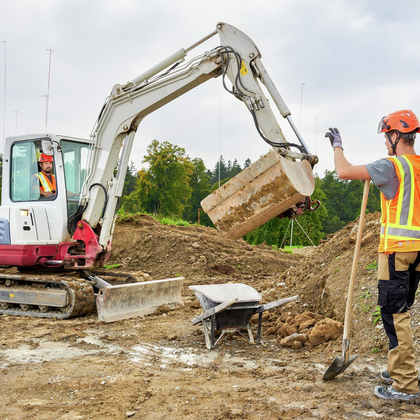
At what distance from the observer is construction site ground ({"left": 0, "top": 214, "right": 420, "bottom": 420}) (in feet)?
11.9

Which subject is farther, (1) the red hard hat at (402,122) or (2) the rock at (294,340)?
(2) the rock at (294,340)

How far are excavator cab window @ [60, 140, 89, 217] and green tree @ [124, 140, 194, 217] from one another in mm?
33605

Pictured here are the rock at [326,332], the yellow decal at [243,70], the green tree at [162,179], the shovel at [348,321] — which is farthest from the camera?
the green tree at [162,179]

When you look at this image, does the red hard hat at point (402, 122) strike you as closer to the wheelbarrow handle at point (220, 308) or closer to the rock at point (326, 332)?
the wheelbarrow handle at point (220, 308)

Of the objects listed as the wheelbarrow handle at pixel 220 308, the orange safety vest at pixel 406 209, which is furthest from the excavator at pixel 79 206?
the orange safety vest at pixel 406 209

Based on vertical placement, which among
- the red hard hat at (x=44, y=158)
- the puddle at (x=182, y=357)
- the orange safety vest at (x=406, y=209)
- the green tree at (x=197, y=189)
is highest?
the green tree at (x=197, y=189)

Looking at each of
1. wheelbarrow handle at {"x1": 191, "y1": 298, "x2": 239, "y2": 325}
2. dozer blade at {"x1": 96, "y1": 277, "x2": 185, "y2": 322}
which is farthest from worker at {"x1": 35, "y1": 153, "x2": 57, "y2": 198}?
wheelbarrow handle at {"x1": 191, "y1": 298, "x2": 239, "y2": 325}

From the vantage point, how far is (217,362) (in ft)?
16.4

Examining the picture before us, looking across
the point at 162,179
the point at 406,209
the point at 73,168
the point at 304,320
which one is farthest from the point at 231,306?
the point at 162,179

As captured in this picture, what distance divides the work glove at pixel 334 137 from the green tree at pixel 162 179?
124ft

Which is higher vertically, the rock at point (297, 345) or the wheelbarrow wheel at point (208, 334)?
the wheelbarrow wheel at point (208, 334)

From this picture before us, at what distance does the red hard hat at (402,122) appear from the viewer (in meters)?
3.71

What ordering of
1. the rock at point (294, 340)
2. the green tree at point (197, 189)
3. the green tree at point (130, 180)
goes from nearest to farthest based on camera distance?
the rock at point (294, 340) → the green tree at point (197, 189) → the green tree at point (130, 180)

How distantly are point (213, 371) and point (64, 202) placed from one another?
4.10m
